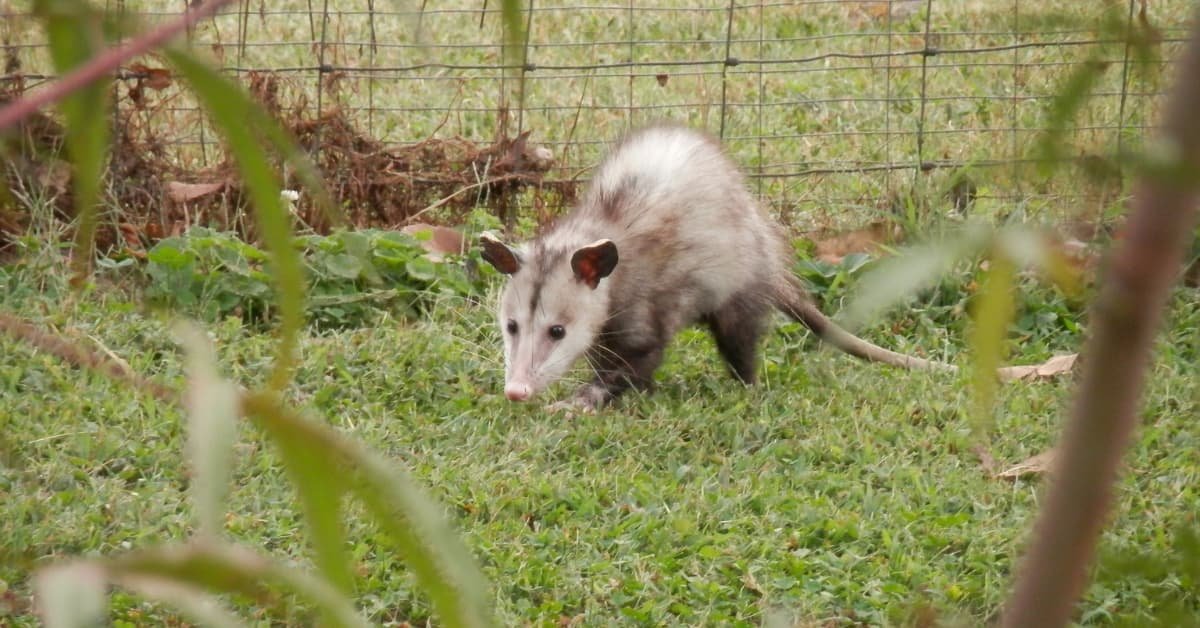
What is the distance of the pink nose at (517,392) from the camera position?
4301 mm

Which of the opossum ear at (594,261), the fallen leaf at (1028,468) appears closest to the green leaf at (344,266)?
the opossum ear at (594,261)

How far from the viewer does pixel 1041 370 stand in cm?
452

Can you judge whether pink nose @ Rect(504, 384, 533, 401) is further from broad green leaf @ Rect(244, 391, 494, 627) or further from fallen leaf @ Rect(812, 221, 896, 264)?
broad green leaf @ Rect(244, 391, 494, 627)

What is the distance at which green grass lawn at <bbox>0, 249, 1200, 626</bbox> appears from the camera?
123 inches

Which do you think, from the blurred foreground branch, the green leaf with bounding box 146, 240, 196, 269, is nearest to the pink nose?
the green leaf with bounding box 146, 240, 196, 269

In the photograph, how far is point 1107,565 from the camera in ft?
2.17

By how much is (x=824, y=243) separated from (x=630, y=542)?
8.20 feet

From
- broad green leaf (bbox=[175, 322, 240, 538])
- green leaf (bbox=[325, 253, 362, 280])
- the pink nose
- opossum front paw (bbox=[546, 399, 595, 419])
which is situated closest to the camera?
broad green leaf (bbox=[175, 322, 240, 538])

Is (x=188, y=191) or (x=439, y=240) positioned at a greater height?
(x=188, y=191)

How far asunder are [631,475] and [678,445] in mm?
291

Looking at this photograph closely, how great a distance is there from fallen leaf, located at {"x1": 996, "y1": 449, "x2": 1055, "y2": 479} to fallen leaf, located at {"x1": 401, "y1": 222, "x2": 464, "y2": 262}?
7.39 ft

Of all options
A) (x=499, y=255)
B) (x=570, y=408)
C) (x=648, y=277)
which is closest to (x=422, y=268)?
(x=499, y=255)

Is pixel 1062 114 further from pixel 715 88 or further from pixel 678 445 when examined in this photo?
pixel 715 88

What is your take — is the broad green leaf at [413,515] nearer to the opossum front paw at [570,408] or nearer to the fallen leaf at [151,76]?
the opossum front paw at [570,408]
